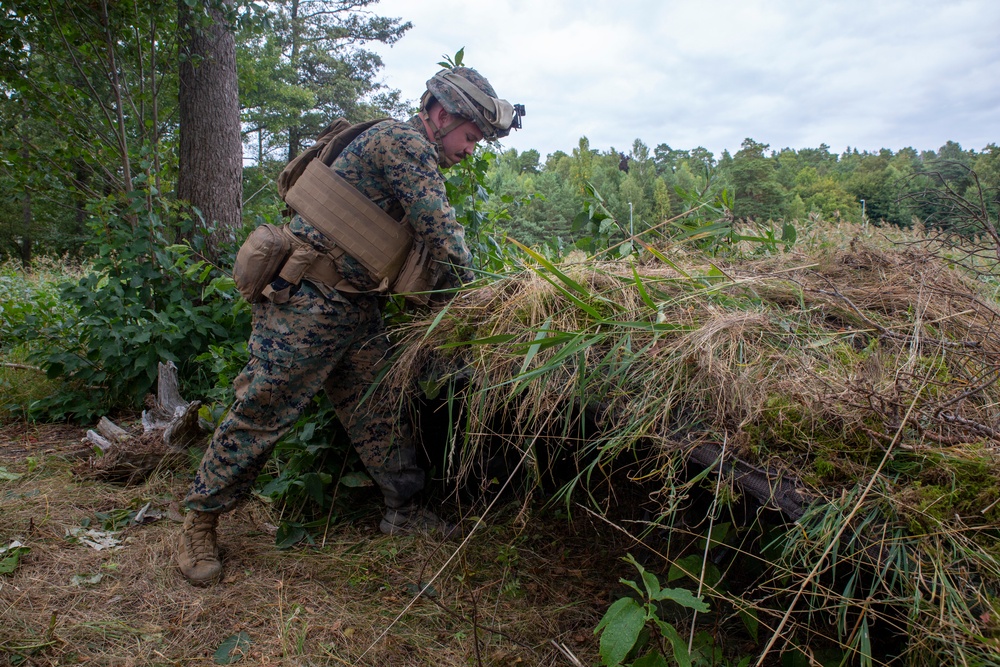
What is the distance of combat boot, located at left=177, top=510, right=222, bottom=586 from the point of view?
267 centimetres

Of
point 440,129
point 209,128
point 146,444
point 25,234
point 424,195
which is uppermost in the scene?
point 209,128

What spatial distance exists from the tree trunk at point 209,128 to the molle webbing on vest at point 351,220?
2.69m

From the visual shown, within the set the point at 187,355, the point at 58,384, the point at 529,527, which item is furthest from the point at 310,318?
the point at 58,384

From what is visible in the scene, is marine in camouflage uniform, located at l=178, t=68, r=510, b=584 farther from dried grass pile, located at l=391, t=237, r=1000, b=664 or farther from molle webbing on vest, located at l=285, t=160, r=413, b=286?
dried grass pile, located at l=391, t=237, r=1000, b=664

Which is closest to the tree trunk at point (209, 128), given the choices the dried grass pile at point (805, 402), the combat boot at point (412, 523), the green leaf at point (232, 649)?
the combat boot at point (412, 523)

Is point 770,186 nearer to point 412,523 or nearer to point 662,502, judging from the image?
point 662,502

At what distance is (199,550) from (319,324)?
3.58ft

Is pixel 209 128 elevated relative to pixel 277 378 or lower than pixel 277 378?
elevated

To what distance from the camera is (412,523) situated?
3057 millimetres

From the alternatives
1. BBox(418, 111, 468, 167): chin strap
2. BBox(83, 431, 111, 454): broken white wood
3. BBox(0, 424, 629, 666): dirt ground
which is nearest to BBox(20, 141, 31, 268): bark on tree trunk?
BBox(83, 431, 111, 454): broken white wood

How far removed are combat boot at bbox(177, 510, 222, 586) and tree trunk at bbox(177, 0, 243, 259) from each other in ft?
9.47

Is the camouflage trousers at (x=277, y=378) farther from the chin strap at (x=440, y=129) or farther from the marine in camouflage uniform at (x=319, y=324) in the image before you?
the chin strap at (x=440, y=129)

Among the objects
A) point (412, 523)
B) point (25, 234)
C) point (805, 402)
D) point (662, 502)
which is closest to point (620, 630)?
point (662, 502)

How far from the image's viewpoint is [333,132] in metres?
3.03
